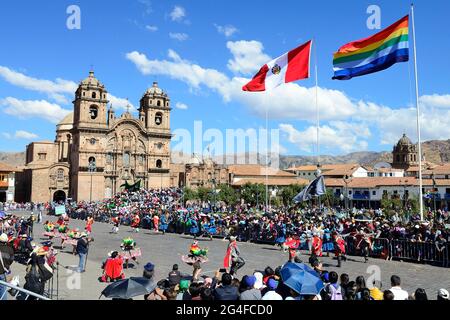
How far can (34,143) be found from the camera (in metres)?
82.1

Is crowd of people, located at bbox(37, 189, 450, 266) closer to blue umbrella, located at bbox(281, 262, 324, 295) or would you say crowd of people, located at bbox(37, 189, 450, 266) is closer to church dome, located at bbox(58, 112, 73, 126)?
blue umbrella, located at bbox(281, 262, 324, 295)

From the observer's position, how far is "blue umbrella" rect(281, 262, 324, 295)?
7.30 m

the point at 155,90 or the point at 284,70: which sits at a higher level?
the point at 155,90

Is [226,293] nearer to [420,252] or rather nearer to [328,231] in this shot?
[420,252]

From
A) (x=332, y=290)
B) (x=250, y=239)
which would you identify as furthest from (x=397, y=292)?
(x=250, y=239)

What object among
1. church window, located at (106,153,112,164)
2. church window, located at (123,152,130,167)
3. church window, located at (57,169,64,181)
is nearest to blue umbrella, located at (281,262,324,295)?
church window, located at (106,153,112,164)

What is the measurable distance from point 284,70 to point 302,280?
13938 millimetres

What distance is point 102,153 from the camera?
70625mm

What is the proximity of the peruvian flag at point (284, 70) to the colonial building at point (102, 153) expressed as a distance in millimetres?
54435

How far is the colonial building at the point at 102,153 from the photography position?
68.4 metres

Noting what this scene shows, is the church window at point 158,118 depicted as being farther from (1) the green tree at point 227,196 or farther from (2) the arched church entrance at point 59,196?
(2) the arched church entrance at point 59,196

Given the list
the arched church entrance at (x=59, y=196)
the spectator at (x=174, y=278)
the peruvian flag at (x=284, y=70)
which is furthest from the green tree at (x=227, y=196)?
the spectator at (x=174, y=278)

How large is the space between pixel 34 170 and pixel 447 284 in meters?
65.9
